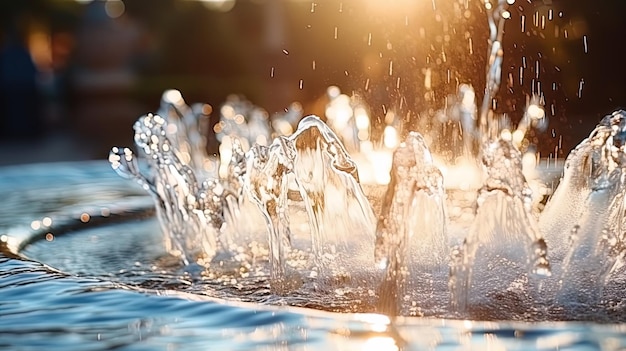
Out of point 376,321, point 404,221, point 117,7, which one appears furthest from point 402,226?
point 117,7

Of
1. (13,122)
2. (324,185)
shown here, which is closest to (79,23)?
(13,122)

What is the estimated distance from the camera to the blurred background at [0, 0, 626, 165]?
7.16m

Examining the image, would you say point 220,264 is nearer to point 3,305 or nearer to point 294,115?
point 3,305

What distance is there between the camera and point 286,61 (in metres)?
15.5

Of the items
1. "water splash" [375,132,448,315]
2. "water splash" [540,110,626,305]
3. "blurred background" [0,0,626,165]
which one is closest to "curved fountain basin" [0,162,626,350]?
"water splash" [375,132,448,315]

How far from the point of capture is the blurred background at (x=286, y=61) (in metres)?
7.16

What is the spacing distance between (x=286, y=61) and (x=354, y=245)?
12896 mm

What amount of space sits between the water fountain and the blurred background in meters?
3.28

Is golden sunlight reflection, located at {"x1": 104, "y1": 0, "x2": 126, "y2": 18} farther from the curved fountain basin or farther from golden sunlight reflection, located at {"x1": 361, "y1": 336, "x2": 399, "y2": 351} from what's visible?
golden sunlight reflection, located at {"x1": 361, "y1": 336, "x2": 399, "y2": 351}

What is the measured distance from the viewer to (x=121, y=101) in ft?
58.9

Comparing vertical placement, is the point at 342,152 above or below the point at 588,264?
above

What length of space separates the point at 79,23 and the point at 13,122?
766cm

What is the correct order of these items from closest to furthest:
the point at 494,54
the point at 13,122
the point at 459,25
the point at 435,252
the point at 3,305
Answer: the point at 3,305
the point at 435,252
the point at 494,54
the point at 459,25
the point at 13,122

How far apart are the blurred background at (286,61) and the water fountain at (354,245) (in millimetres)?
3280
